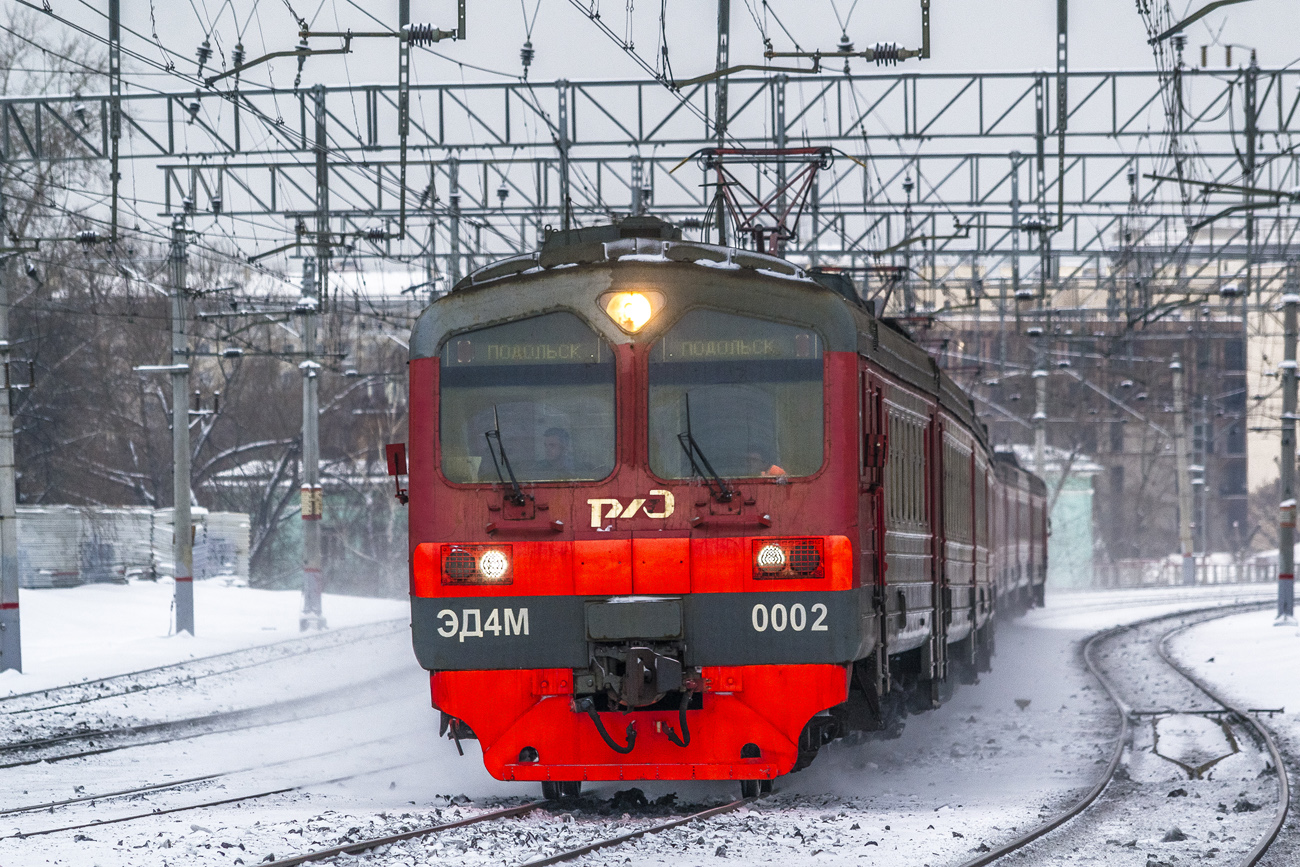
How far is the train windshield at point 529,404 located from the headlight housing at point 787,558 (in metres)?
0.96

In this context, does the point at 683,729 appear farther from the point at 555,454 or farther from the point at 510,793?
the point at 510,793

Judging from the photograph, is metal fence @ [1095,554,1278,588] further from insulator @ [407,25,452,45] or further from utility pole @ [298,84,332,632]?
insulator @ [407,25,452,45]

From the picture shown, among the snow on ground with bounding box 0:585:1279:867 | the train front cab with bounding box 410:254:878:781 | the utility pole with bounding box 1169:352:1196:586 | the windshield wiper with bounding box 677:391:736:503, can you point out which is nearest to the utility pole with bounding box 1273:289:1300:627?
the snow on ground with bounding box 0:585:1279:867

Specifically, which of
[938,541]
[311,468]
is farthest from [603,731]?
[311,468]

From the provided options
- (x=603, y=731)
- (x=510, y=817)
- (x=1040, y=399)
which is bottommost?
(x=510, y=817)

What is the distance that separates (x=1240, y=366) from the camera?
286 ft

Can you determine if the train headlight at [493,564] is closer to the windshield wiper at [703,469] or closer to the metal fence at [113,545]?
the windshield wiper at [703,469]

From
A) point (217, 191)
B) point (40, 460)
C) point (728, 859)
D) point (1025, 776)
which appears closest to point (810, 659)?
point (728, 859)

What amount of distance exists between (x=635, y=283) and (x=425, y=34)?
270 inches

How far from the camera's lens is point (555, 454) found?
993 centimetres

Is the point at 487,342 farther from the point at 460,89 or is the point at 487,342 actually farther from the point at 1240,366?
the point at 1240,366

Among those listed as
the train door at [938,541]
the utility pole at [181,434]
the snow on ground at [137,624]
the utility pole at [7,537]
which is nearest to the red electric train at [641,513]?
the train door at [938,541]

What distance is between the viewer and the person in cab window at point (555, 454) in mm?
9914

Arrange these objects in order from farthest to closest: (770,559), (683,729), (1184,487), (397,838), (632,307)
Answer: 1. (1184,487)
2. (632,307)
3. (770,559)
4. (683,729)
5. (397,838)
